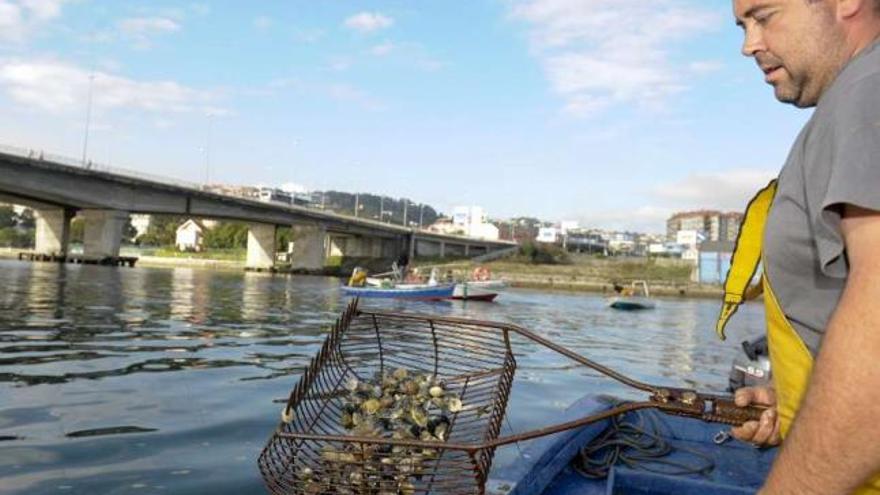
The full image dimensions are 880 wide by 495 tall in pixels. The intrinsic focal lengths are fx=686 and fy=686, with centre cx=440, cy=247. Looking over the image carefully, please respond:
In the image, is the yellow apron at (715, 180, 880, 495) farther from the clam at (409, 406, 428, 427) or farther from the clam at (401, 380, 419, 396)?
the clam at (401, 380, 419, 396)

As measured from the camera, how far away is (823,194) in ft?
4.96

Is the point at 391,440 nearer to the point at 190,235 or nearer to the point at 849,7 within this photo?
the point at 849,7

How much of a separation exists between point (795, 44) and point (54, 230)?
82.5 metres

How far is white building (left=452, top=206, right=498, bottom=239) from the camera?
18288 cm

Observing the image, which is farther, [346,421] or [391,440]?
[346,421]

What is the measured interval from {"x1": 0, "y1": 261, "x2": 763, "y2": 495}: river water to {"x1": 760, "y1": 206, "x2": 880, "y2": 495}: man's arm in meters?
3.87

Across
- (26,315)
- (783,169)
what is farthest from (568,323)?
(783,169)

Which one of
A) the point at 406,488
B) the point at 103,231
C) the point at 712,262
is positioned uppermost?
the point at 712,262

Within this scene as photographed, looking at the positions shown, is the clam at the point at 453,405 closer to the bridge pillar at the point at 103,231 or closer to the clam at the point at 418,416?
the clam at the point at 418,416

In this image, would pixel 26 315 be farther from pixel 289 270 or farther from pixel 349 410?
pixel 289 270

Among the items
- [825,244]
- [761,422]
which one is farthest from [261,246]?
[825,244]

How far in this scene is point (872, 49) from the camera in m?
1.51

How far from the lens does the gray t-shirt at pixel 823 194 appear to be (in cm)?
137

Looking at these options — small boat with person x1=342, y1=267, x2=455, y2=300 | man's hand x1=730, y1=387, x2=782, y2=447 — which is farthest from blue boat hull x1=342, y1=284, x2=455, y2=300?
man's hand x1=730, y1=387, x2=782, y2=447
